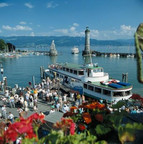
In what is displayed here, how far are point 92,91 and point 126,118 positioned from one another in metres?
16.6

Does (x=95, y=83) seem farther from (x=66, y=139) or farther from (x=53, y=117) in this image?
(x=66, y=139)

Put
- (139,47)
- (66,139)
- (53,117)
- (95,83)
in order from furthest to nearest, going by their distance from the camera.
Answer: (95,83) → (53,117) → (139,47) → (66,139)

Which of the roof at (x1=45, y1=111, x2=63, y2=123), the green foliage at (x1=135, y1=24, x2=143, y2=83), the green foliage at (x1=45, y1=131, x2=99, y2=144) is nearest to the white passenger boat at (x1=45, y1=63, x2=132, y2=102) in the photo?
the roof at (x1=45, y1=111, x2=63, y2=123)

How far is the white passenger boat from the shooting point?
1969 cm

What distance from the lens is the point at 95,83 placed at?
2228cm

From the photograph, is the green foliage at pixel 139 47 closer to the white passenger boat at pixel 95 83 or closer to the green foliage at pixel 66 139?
the green foliage at pixel 66 139

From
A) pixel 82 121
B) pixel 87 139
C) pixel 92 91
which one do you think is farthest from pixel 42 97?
pixel 87 139

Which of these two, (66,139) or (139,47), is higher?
(139,47)

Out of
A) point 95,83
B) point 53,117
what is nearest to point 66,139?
point 53,117

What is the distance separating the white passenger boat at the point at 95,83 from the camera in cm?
1969

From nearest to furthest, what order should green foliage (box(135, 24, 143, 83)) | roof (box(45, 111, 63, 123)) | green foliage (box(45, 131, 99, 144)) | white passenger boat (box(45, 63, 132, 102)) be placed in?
1. green foliage (box(45, 131, 99, 144))
2. green foliage (box(135, 24, 143, 83))
3. roof (box(45, 111, 63, 123))
4. white passenger boat (box(45, 63, 132, 102))

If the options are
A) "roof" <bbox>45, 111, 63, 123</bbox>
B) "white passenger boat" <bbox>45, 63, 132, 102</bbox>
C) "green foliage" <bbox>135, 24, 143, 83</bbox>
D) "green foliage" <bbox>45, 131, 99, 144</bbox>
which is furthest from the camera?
"white passenger boat" <bbox>45, 63, 132, 102</bbox>

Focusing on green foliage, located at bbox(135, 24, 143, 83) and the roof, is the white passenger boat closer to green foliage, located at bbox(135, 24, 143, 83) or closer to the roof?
the roof

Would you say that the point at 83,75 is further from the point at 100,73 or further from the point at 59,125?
the point at 59,125
